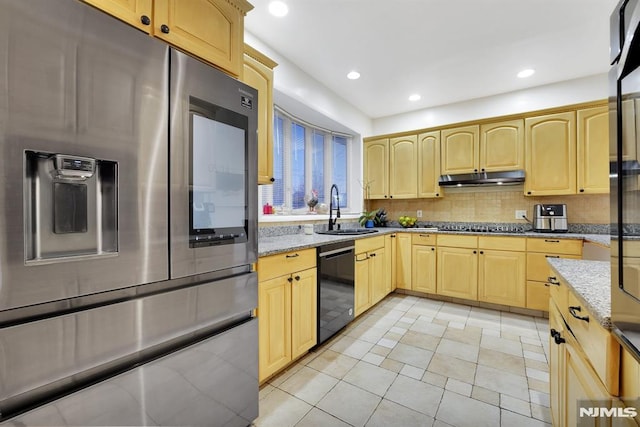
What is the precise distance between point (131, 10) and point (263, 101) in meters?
0.98

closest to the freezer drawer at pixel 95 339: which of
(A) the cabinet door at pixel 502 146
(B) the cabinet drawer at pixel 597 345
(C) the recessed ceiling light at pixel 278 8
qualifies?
(B) the cabinet drawer at pixel 597 345

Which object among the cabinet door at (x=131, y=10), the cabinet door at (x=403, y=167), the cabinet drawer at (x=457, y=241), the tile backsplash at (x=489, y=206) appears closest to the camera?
the cabinet door at (x=131, y=10)

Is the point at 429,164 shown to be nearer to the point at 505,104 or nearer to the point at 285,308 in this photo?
the point at 505,104

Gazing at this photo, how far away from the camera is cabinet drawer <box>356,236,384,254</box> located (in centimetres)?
284

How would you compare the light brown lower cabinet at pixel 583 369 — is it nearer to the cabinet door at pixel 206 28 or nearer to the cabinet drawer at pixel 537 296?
the cabinet door at pixel 206 28

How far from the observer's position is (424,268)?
3611 mm

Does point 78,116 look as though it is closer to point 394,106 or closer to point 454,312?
point 454,312

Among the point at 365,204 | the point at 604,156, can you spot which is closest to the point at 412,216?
the point at 365,204

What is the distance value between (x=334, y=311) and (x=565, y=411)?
5.23ft

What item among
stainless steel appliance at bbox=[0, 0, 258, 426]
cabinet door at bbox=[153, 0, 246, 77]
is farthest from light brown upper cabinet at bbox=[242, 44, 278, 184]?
stainless steel appliance at bbox=[0, 0, 258, 426]

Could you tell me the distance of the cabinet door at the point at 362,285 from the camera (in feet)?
9.20

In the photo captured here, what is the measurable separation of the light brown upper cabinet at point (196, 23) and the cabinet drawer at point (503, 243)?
314 centimetres

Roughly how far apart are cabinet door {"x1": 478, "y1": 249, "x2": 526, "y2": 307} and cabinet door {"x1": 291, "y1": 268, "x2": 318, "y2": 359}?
224cm

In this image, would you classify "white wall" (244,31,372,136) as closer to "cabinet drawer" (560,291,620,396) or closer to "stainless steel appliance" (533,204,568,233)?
"stainless steel appliance" (533,204,568,233)
